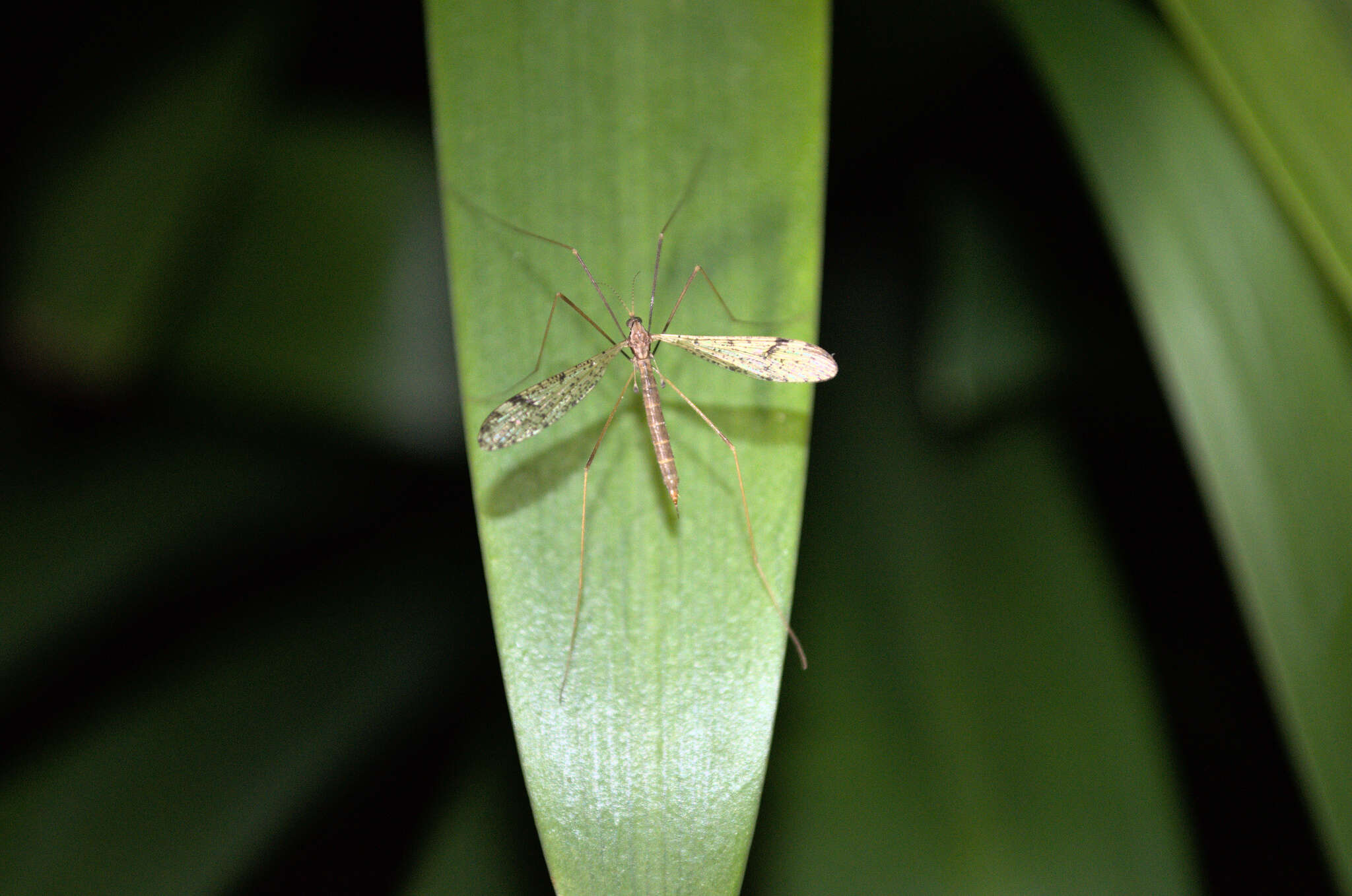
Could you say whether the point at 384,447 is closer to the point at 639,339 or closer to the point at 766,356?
the point at 639,339

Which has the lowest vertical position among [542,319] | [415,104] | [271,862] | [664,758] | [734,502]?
[271,862]

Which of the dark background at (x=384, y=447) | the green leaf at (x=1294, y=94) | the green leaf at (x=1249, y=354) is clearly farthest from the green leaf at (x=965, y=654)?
the green leaf at (x=1294, y=94)

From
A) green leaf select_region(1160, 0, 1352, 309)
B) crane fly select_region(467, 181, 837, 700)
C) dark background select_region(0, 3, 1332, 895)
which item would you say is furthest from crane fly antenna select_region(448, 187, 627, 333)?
green leaf select_region(1160, 0, 1352, 309)

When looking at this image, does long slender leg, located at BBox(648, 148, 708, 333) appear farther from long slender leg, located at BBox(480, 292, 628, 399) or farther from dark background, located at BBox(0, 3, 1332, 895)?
dark background, located at BBox(0, 3, 1332, 895)

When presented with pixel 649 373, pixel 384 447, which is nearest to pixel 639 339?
pixel 649 373

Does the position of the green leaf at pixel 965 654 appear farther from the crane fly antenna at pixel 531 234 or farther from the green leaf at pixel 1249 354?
the crane fly antenna at pixel 531 234

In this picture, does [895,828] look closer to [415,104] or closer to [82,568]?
[82,568]

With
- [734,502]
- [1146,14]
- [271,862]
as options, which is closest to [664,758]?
[734,502]
